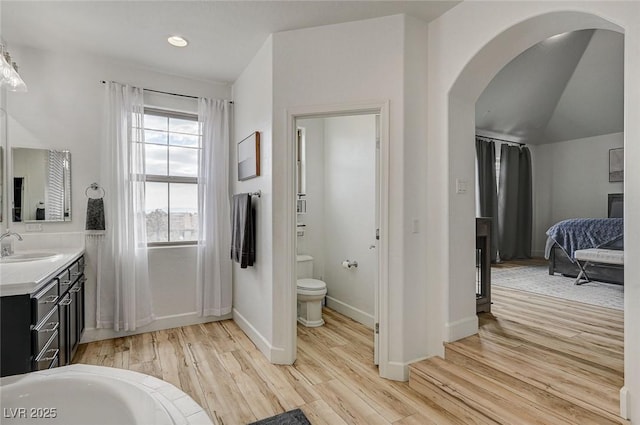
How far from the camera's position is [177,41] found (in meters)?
2.87

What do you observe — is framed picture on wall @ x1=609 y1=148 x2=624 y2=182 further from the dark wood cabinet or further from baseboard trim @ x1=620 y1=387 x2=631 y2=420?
baseboard trim @ x1=620 y1=387 x2=631 y2=420

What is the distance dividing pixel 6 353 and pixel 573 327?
12.5 feet

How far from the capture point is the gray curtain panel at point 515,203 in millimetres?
6676

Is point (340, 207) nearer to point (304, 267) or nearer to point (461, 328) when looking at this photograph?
point (304, 267)

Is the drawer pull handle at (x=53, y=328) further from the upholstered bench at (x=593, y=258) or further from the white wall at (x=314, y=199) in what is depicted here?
the upholstered bench at (x=593, y=258)

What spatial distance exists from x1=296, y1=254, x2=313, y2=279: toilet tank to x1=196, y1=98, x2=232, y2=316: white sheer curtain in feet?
2.71

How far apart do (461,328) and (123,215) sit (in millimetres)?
3125

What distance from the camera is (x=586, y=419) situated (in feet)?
5.56

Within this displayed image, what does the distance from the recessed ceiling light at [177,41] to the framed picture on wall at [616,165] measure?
7459 millimetres

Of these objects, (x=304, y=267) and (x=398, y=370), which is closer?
(x=398, y=370)

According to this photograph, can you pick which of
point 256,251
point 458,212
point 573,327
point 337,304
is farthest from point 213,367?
point 573,327

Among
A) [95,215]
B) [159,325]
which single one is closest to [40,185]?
[95,215]

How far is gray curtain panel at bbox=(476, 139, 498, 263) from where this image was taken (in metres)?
6.31

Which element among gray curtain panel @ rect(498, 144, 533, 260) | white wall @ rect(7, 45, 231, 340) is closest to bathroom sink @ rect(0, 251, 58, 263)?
white wall @ rect(7, 45, 231, 340)
